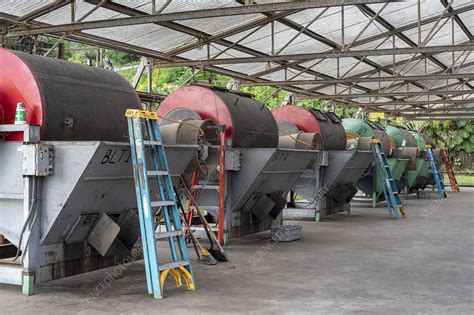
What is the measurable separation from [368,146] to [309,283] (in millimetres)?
8792

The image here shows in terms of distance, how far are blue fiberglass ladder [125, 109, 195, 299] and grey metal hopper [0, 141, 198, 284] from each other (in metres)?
0.21

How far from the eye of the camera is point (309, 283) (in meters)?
6.22

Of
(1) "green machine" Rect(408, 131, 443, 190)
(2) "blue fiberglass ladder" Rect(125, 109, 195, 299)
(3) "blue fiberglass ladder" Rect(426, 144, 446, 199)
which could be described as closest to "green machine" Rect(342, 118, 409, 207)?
(1) "green machine" Rect(408, 131, 443, 190)

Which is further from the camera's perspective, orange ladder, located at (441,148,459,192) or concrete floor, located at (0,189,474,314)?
orange ladder, located at (441,148,459,192)

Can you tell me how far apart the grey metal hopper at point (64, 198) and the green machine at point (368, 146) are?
9320mm

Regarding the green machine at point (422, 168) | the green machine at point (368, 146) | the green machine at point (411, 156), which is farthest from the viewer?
the green machine at point (422, 168)

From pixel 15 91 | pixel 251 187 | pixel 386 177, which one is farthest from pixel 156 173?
pixel 386 177

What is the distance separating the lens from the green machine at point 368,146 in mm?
14594

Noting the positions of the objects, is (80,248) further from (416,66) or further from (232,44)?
(416,66)

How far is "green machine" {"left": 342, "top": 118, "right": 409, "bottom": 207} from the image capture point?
47.9 feet

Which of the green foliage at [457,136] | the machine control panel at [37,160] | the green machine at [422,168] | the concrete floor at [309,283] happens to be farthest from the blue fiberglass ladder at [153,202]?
the green foliage at [457,136]

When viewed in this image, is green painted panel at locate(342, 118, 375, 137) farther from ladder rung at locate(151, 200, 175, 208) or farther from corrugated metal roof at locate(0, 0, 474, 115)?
ladder rung at locate(151, 200, 175, 208)

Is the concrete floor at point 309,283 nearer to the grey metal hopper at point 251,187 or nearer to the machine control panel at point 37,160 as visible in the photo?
the grey metal hopper at point 251,187

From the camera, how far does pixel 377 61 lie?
18656mm
